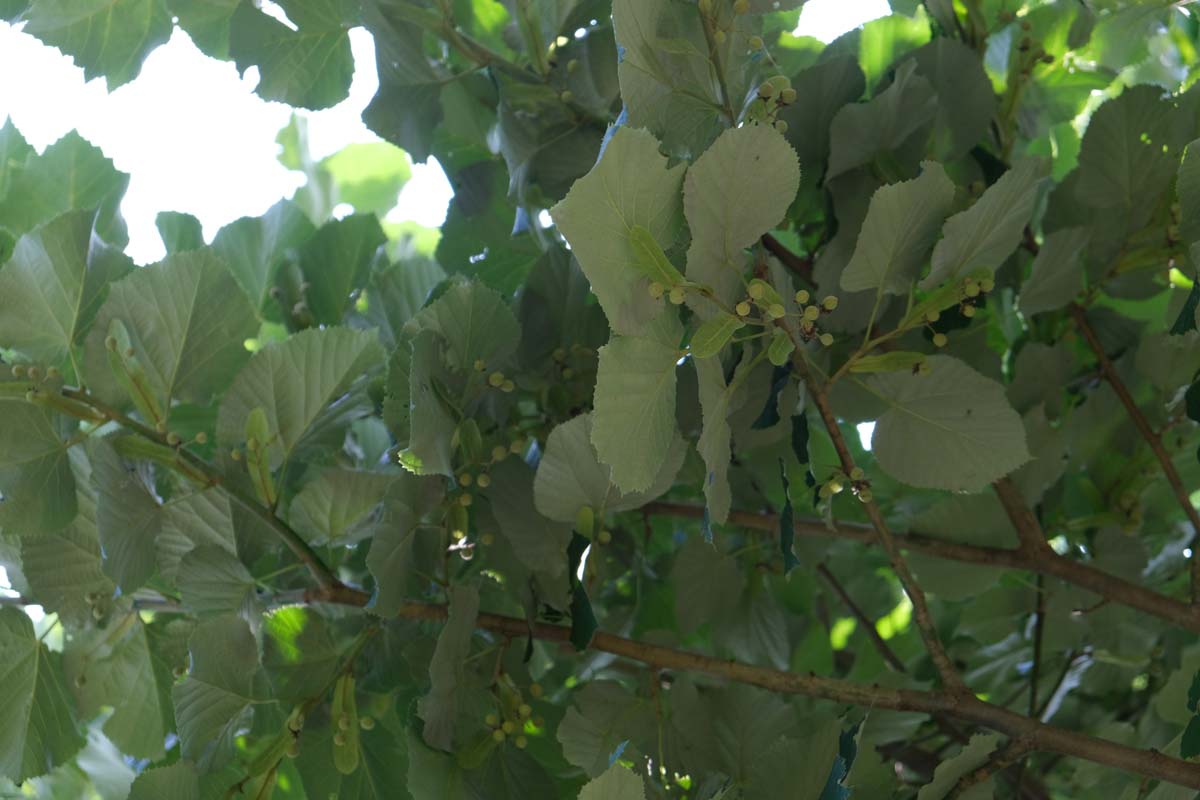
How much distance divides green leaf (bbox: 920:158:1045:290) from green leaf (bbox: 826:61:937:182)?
0.08m

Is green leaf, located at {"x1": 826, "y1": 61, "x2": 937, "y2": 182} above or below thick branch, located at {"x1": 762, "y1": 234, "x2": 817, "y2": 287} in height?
above

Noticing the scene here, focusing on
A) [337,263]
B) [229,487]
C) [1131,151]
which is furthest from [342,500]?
[1131,151]

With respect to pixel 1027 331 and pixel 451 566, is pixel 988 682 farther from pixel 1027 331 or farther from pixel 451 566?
pixel 451 566

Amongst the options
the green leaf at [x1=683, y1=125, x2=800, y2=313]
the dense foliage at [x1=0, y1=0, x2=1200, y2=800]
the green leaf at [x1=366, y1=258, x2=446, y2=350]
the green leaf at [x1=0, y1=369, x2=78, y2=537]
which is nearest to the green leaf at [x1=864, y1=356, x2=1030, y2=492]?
the dense foliage at [x1=0, y1=0, x2=1200, y2=800]

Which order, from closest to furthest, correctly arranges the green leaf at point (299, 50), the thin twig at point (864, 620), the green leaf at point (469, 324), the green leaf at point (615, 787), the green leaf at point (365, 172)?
the green leaf at point (615, 787) → the green leaf at point (469, 324) → the green leaf at point (299, 50) → the thin twig at point (864, 620) → the green leaf at point (365, 172)

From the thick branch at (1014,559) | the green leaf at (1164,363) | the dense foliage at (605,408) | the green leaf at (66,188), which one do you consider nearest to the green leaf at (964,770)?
the dense foliage at (605,408)

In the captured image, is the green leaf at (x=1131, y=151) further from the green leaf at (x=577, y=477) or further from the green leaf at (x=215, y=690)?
the green leaf at (x=215, y=690)

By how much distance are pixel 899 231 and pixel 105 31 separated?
391 mm

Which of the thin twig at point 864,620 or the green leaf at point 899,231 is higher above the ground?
the green leaf at point 899,231

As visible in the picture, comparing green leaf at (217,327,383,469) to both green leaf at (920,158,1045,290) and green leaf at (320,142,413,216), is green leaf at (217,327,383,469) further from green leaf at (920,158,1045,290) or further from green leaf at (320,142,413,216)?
green leaf at (320,142,413,216)

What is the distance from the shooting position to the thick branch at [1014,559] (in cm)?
48

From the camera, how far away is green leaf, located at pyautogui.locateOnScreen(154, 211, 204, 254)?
598 millimetres

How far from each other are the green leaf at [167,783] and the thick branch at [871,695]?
0.25ft

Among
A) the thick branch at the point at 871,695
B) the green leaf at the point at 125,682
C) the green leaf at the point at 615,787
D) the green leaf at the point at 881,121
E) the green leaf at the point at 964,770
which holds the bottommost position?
the green leaf at the point at 125,682
